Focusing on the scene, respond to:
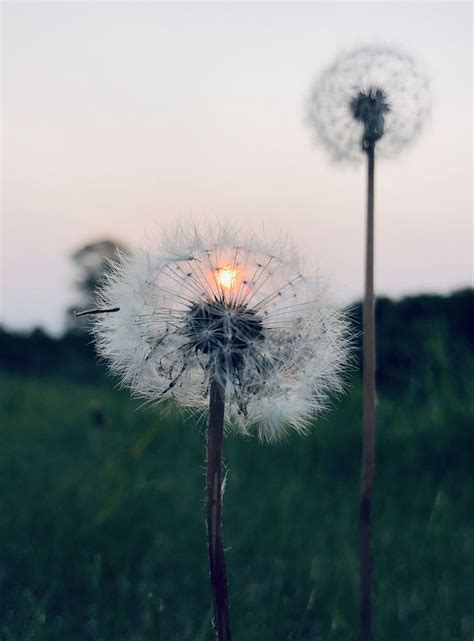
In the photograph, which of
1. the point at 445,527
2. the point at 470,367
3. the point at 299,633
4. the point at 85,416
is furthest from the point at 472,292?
the point at 85,416

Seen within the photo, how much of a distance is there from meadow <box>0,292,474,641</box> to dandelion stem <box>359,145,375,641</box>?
0.47 meters

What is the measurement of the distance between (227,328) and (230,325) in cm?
1

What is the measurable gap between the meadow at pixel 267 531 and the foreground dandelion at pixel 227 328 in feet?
1.12

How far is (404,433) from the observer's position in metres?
4.80

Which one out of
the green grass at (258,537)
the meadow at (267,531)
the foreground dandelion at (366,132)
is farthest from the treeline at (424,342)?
the foreground dandelion at (366,132)

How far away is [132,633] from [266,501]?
1.66 meters

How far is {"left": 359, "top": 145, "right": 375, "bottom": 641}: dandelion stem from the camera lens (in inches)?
63.3

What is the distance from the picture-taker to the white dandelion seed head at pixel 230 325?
1.86m

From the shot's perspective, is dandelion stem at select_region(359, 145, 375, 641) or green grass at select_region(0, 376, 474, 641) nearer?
dandelion stem at select_region(359, 145, 375, 641)

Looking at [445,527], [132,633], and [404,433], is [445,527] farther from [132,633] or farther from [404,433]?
[132,633]

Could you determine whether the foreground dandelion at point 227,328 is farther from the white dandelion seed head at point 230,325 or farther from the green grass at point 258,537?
the green grass at point 258,537

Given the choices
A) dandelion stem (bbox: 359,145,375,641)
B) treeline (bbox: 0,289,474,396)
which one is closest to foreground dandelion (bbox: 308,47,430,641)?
dandelion stem (bbox: 359,145,375,641)

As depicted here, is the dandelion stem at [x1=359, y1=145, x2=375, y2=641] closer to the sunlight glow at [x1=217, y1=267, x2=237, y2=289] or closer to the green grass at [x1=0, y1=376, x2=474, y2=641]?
the sunlight glow at [x1=217, y1=267, x2=237, y2=289]

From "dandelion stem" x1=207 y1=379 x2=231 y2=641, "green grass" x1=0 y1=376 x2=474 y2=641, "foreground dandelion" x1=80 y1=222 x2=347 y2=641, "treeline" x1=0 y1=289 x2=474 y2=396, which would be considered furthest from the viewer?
"treeline" x1=0 y1=289 x2=474 y2=396
